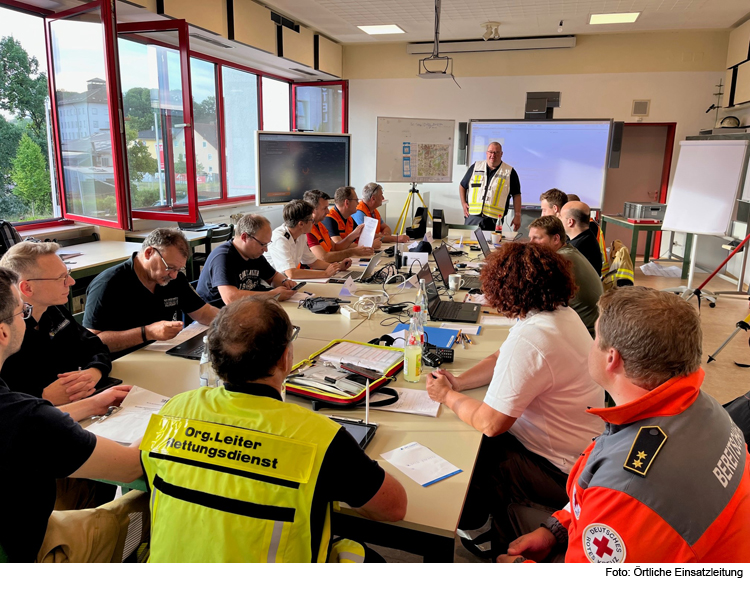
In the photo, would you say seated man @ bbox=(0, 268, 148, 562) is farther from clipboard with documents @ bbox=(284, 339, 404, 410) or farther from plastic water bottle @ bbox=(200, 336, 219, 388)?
clipboard with documents @ bbox=(284, 339, 404, 410)

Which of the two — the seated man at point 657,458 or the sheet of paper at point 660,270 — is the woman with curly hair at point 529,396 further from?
the sheet of paper at point 660,270

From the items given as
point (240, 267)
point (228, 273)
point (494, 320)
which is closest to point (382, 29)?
point (240, 267)

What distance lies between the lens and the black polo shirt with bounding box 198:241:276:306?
3.17 m

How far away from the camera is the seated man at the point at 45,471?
114 centimetres

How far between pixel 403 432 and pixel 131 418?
85 cm

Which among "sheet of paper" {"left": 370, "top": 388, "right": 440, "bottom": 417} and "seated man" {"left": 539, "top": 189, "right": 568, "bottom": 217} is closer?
"sheet of paper" {"left": 370, "top": 388, "right": 440, "bottom": 417}

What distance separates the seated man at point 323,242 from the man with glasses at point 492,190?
2.16 metres

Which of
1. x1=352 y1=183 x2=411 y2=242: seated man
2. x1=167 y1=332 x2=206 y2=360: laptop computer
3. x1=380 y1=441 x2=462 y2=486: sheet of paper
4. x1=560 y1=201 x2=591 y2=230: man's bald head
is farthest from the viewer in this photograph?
x1=352 y1=183 x2=411 y2=242: seated man

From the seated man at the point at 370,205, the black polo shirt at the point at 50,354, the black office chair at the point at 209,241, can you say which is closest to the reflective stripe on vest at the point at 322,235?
the seated man at the point at 370,205

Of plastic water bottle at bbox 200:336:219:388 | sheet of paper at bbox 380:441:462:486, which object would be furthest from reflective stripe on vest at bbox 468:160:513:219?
sheet of paper at bbox 380:441:462:486

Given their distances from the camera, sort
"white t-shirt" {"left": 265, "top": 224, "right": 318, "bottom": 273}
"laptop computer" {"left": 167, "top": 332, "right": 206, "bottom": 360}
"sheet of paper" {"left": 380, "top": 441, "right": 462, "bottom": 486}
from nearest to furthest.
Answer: "sheet of paper" {"left": 380, "top": 441, "right": 462, "bottom": 486}, "laptop computer" {"left": 167, "top": 332, "right": 206, "bottom": 360}, "white t-shirt" {"left": 265, "top": 224, "right": 318, "bottom": 273}

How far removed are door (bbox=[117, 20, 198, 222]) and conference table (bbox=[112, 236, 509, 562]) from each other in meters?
2.78

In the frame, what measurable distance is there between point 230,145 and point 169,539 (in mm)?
6897
